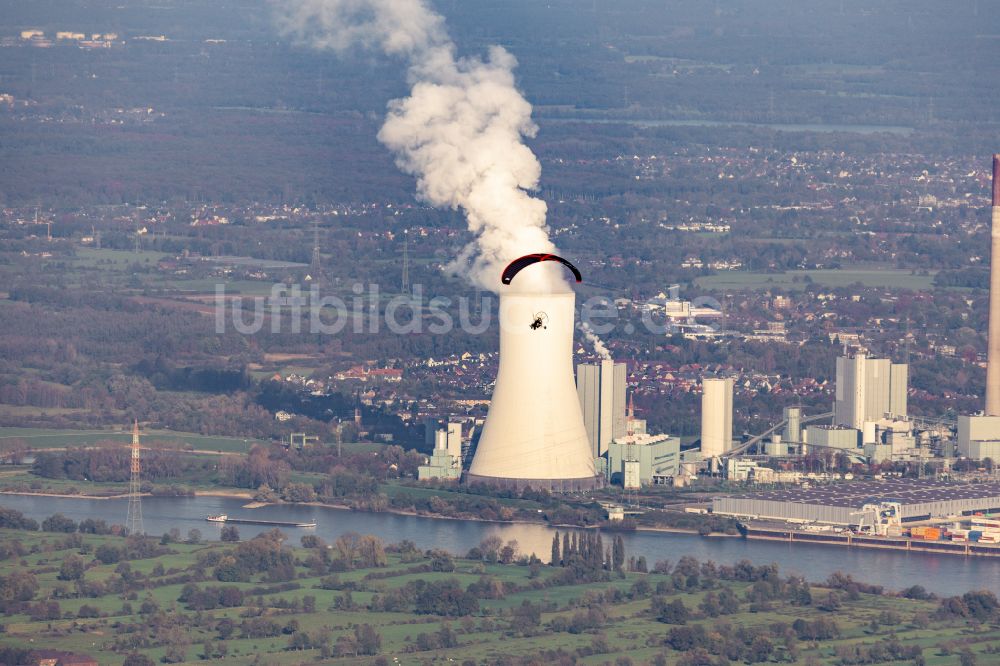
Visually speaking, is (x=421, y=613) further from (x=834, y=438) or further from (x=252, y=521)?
(x=834, y=438)

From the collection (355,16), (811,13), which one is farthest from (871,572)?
(811,13)

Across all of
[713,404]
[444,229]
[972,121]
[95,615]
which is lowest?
[95,615]

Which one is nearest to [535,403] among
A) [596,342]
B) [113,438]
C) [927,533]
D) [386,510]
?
[386,510]

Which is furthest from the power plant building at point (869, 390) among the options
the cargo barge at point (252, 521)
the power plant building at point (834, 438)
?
the cargo barge at point (252, 521)

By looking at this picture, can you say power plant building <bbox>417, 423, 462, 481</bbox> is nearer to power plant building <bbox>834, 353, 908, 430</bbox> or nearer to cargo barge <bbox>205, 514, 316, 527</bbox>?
cargo barge <bbox>205, 514, 316, 527</bbox>

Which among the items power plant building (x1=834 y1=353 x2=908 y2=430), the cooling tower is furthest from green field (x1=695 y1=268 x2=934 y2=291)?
the cooling tower

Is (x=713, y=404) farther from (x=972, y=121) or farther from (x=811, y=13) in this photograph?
(x=811, y=13)

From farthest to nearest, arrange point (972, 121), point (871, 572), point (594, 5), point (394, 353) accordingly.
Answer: point (594, 5)
point (972, 121)
point (394, 353)
point (871, 572)

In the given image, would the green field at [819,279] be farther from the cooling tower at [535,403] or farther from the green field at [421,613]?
the green field at [421,613]
